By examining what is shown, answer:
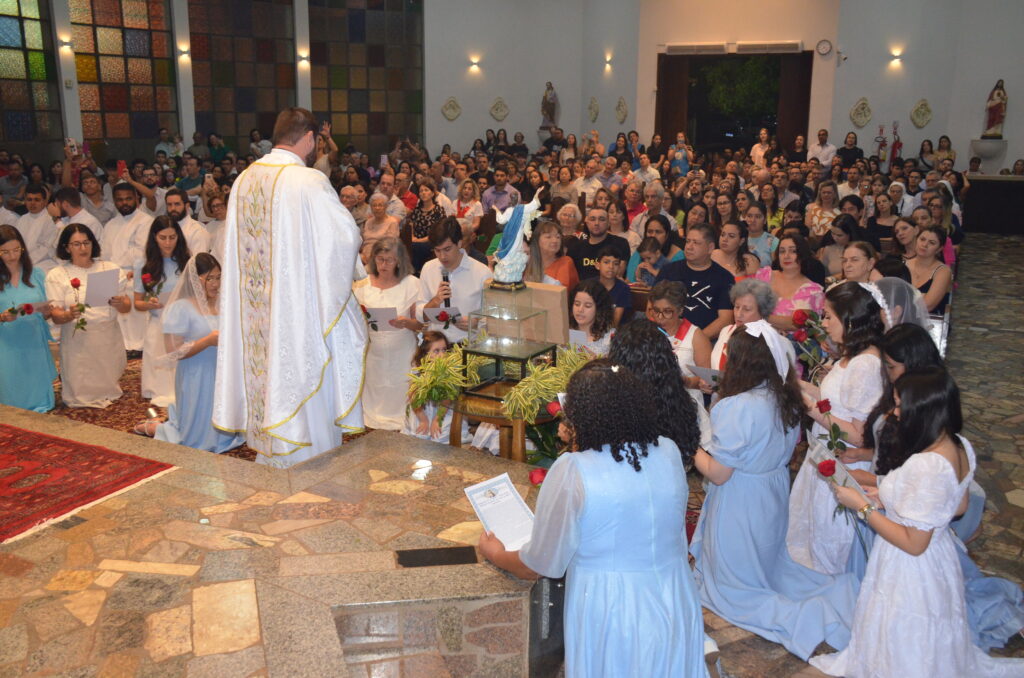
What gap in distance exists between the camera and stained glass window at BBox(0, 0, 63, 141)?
15.9 m

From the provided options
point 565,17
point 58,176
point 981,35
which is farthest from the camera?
point 565,17

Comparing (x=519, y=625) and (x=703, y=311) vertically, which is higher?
(x=703, y=311)

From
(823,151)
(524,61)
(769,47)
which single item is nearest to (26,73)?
(524,61)

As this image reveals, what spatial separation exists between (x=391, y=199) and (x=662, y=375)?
863cm

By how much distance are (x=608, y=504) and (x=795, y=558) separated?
2408mm

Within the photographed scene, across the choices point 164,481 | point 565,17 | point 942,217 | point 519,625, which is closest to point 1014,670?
point 519,625

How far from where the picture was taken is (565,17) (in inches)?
907

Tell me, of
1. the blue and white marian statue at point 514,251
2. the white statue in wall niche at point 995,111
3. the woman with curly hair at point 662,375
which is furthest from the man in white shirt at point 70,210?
the white statue in wall niche at point 995,111

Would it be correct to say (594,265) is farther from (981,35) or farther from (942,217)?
(981,35)

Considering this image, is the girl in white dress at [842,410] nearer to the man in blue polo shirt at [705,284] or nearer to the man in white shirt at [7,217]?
the man in blue polo shirt at [705,284]

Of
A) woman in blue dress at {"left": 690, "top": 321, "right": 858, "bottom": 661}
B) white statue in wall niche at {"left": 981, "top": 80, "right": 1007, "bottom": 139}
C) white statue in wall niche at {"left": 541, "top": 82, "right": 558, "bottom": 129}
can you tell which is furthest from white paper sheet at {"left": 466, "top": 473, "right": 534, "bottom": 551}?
white statue in wall niche at {"left": 541, "top": 82, "right": 558, "bottom": 129}

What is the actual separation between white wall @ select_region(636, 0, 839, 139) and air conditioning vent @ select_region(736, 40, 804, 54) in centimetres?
10

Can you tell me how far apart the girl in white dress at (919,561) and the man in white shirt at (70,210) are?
23.8ft

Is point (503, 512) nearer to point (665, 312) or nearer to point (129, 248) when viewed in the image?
point (665, 312)
